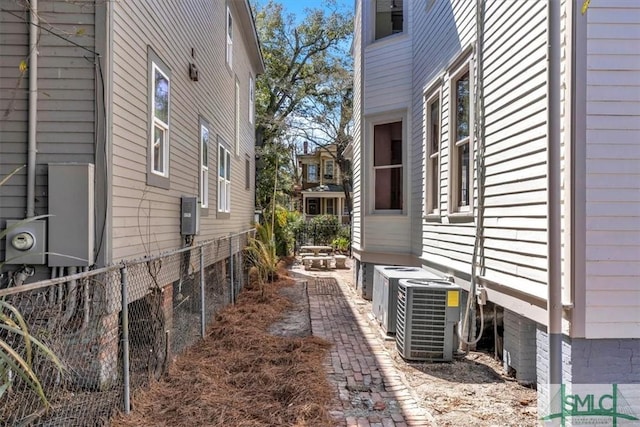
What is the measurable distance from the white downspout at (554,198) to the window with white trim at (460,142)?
89.5 inches

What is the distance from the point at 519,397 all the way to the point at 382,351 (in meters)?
1.78

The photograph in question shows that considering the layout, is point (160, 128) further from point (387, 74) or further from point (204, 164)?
point (387, 74)

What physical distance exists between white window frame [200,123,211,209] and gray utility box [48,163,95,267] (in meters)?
3.90

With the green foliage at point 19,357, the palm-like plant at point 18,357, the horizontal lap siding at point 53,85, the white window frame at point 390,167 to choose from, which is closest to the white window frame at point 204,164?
the white window frame at point 390,167

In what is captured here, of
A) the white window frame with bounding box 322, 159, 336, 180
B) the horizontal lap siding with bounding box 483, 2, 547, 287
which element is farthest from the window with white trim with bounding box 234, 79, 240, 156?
the white window frame with bounding box 322, 159, 336, 180

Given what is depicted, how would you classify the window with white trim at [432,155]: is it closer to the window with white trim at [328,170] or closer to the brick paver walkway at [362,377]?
the brick paver walkway at [362,377]

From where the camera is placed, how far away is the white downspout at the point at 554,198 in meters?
3.39

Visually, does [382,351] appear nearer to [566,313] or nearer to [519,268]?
[519,268]

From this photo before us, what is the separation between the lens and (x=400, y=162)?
9062 millimetres

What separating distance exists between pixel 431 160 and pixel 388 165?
1931mm

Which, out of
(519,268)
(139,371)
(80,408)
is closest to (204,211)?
(139,371)

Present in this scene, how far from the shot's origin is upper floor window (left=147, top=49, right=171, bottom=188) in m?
5.21

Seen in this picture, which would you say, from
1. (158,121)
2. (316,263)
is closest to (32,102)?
(158,121)

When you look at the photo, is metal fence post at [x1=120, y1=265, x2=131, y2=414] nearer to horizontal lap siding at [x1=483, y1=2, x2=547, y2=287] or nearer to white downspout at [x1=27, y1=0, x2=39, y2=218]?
white downspout at [x1=27, y1=0, x2=39, y2=218]
